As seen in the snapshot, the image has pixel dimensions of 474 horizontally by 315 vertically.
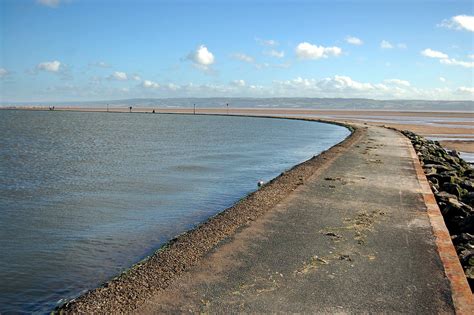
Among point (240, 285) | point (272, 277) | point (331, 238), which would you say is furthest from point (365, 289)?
point (331, 238)

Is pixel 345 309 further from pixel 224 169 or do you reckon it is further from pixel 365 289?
pixel 224 169

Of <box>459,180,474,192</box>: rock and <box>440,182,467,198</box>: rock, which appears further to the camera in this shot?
<box>459,180,474,192</box>: rock

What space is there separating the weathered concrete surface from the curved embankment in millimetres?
216

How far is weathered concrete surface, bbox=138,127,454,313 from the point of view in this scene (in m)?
5.52

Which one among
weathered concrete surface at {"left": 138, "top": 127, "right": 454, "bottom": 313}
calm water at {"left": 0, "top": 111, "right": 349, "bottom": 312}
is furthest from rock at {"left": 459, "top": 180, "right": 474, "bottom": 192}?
calm water at {"left": 0, "top": 111, "right": 349, "bottom": 312}

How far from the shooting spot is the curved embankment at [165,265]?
562cm

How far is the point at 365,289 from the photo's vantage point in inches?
234

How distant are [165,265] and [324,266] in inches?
95.7

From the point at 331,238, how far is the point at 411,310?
9.17ft

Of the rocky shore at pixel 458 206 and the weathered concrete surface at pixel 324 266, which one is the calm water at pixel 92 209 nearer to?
the weathered concrete surface at pixel 324 266

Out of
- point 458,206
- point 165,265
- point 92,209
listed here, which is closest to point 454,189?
point 458,206

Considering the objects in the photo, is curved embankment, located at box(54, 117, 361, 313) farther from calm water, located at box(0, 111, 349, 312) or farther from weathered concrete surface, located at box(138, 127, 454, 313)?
calm water, located at box(0, 111, 349, 312)

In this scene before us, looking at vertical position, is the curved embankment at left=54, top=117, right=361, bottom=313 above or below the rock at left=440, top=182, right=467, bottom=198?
below

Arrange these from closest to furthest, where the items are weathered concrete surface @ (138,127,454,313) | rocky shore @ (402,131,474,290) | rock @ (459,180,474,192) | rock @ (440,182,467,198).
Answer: weathered concrete surface @ (138,127,454,313) < rocky shore @ (402,131,474,290) < rock @ (440,182,467,198) < rock @ (459,180,474,192)
